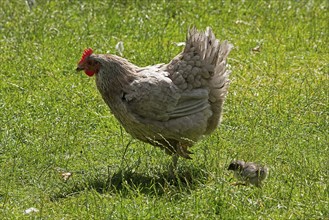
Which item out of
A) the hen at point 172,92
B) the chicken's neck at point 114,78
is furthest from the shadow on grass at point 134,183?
the chicken's neck at point 114,78

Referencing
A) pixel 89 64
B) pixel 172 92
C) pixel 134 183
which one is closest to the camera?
pixel 134 183

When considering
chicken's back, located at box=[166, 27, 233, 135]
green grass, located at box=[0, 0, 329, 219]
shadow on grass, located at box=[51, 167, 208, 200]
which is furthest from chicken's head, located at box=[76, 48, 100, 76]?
shadow on grass, located at box=[51, 167, 208, 200]

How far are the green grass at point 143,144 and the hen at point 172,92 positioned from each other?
0.29 meters

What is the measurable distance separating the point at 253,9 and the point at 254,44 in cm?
119

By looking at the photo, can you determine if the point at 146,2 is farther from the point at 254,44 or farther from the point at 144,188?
the point at 144,188

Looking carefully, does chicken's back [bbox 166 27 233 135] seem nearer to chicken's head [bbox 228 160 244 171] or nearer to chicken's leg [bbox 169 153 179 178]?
chicken's leg [bbox 169 153 179 178]

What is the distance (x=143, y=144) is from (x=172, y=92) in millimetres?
994

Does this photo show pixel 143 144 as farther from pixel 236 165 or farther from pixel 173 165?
pixel 236 165

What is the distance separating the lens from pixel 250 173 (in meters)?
7.95

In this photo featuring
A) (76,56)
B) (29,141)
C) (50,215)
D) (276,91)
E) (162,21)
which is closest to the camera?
(50,215)

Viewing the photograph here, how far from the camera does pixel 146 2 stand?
1317 cm

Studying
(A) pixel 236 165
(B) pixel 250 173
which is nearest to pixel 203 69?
(A) pixel 236 165

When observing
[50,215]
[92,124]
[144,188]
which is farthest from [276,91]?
[50,215]

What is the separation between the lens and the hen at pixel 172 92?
8578 millimetres
